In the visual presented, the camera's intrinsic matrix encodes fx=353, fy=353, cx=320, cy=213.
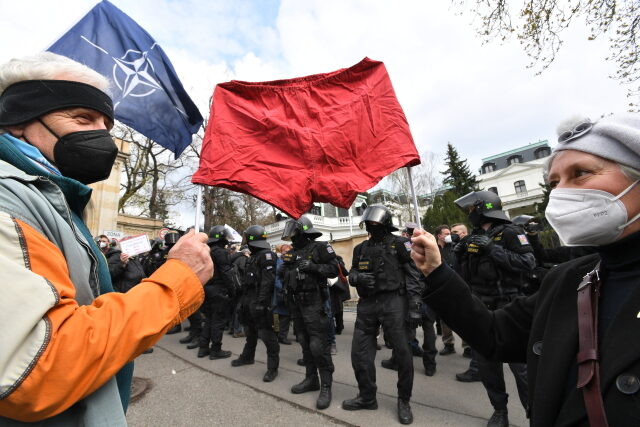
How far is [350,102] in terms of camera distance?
10.4 ft

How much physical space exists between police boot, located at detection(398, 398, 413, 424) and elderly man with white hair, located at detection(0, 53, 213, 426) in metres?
3.36

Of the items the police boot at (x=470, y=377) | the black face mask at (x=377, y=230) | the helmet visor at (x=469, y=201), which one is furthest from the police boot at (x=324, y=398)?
the helmet visor at (x=469, y=201)

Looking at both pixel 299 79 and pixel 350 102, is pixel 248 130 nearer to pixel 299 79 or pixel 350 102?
pixel 299 79

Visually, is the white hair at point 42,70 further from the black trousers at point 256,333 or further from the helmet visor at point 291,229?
the black trousers at point 256,333

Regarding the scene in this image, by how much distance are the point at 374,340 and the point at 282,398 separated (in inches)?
59.9

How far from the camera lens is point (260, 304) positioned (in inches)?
241

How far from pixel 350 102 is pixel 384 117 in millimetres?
334

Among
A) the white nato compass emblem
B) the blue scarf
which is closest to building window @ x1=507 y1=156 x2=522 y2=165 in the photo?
the white nato compass emblem

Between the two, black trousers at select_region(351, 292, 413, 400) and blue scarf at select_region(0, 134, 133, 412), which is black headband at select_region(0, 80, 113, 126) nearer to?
blue scarf at select_region(0, 134, 133, 412)

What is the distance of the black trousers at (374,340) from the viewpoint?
4.20 meters

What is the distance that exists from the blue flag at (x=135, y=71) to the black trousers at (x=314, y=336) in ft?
9.66

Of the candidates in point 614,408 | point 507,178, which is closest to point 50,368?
point 614,408

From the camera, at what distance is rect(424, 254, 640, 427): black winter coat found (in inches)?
42.7

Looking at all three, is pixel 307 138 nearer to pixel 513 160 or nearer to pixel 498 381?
pixel 498 381
